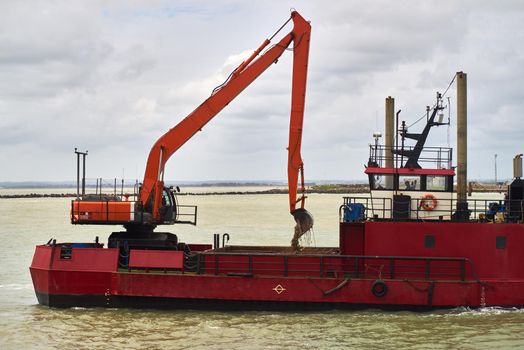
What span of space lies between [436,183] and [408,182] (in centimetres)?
78

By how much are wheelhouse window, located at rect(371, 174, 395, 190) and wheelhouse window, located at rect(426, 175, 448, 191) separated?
101 cm

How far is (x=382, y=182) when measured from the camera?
20094 millimetres

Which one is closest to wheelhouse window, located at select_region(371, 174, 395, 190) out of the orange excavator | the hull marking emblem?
the orange excavator

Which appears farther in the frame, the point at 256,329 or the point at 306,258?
the point at 306,258

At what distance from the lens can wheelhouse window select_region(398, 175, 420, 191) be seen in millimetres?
A: 19953

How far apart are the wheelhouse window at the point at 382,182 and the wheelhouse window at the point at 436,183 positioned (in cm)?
101

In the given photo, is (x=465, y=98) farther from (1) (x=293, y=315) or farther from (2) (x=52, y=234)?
(2) (x=52, y=234)

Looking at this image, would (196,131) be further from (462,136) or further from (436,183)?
(462,136)

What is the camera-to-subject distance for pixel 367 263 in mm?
18422

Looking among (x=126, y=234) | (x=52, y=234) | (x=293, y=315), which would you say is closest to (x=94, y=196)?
(x=126, y=234)

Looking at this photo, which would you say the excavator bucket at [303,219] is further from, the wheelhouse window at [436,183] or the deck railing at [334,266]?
the wheelhouse window at [436,183]

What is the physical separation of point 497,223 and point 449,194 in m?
1.90

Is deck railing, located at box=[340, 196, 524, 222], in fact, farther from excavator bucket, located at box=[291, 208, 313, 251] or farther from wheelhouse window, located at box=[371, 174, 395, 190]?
excavator bucket, located at box=[291, 208, 313, 251]

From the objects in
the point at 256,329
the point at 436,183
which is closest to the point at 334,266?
the point at 256,329
